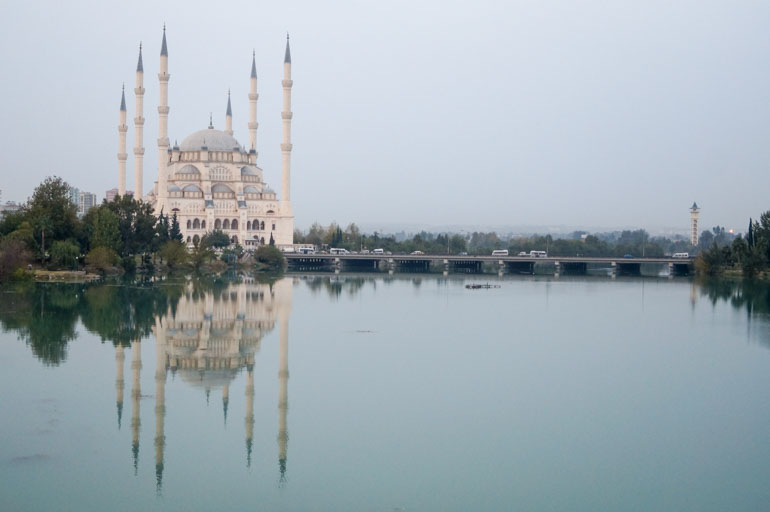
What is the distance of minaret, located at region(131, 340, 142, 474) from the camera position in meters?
9.40

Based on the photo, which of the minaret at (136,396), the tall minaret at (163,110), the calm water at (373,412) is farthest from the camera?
the tall minaret at (163,110)

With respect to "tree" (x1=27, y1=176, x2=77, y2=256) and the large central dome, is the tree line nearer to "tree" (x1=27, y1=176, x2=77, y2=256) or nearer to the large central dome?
"tree" (x1=27, y1=176, x2=77, y2=256)

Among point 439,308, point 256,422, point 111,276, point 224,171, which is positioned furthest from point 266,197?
point 256,422

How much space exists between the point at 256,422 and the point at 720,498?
203 inches

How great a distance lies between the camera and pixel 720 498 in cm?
834

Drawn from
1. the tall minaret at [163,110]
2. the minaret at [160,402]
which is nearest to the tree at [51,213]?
the minaret at [160,402]

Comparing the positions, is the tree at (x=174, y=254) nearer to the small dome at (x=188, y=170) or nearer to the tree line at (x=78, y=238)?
the tree line at (x=78, y=238)

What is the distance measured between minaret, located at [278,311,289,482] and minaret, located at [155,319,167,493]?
46.5 inches

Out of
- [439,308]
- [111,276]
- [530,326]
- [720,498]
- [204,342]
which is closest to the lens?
[720,498]

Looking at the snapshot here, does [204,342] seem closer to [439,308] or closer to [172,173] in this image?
[439,308]

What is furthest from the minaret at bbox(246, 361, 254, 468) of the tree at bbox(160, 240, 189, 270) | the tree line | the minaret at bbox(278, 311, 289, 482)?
the tree at bbox(160, 240, 189, 270)

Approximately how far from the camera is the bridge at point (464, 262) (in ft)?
159

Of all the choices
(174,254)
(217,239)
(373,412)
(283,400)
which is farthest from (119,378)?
(217,239)

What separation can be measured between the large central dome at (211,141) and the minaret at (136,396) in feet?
140
